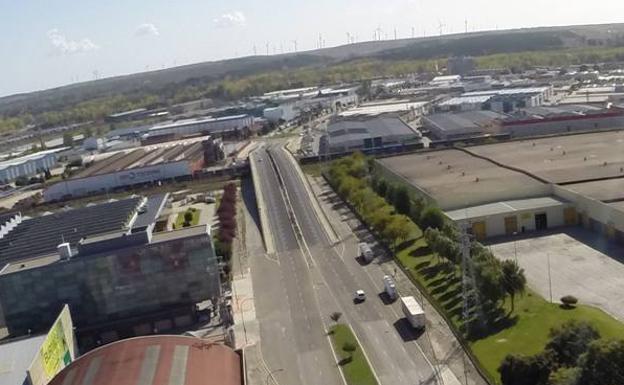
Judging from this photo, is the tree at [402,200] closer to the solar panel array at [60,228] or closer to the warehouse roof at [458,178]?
the warehouse roof at [458,178]

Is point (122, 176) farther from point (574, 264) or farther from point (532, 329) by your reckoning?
point (532, 329)

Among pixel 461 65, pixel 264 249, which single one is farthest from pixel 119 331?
pixel 461 65

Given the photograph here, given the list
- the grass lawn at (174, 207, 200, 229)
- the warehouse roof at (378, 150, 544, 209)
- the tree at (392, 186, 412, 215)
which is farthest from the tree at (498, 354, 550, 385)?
the grass lawn at (174, 207, 200, 229)

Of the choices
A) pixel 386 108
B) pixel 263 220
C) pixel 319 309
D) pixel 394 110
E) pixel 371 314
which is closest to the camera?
pixel 371 314

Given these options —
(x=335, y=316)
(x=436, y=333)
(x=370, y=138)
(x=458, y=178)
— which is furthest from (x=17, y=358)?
(x=370, y=138)

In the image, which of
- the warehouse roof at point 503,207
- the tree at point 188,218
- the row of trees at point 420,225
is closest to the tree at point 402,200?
the row of trees at point 420,225

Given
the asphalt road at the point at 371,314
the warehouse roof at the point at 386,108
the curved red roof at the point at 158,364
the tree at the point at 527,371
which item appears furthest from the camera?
the warehouse roof at the point at 386,108

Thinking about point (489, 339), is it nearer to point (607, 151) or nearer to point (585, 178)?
point (585, 178)
